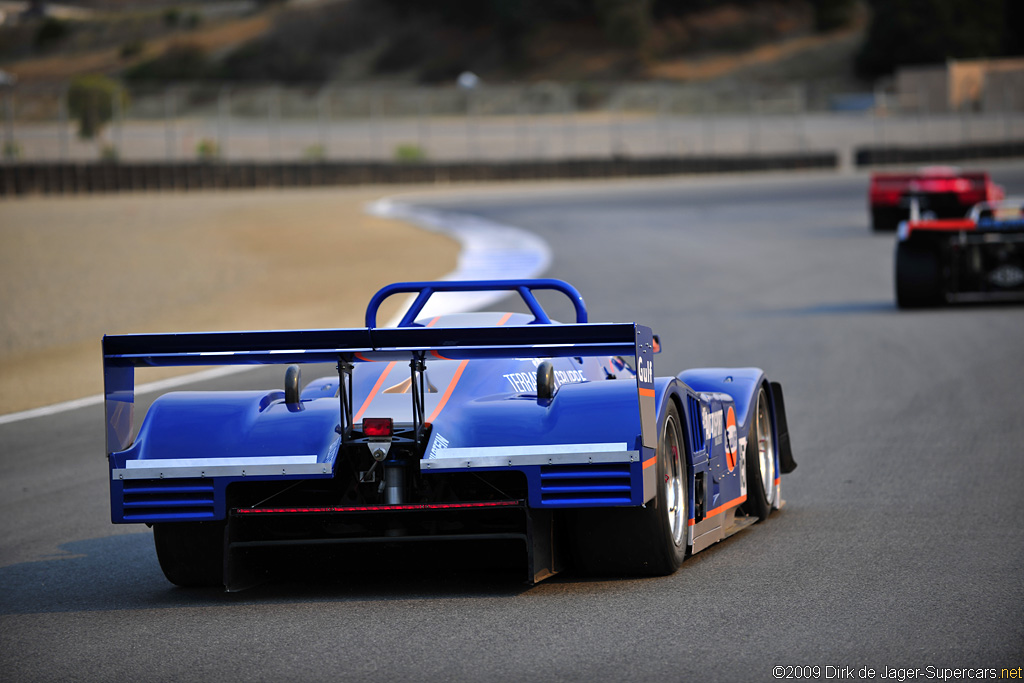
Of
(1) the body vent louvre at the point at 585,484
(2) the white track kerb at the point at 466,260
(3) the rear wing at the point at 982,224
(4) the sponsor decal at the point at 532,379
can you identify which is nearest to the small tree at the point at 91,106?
(2) the white track kerb at the point at 466,260

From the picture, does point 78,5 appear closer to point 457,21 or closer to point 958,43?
point 457,21

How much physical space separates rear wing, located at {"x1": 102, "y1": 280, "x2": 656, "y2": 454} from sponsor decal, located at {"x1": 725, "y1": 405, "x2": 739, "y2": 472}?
4.01ft

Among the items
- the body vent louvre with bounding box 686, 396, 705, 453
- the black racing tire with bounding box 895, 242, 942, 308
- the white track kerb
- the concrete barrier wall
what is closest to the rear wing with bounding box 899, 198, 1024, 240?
the black racing tire with bounding box 895, 242, 942, 308

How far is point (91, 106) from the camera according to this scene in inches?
2090

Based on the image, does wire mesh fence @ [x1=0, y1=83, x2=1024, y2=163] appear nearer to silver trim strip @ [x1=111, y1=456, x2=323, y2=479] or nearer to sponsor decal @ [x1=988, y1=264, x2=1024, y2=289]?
sponsor decal @ [x1=988, y1=264, x2=1024, y2=289]

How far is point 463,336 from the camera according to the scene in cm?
524

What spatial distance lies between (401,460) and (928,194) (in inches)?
962

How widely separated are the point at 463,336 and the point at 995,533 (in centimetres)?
275

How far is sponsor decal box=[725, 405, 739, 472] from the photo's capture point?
646 cm

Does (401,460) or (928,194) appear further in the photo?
(928,194)

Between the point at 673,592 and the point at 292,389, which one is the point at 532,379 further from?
the point at 673,592

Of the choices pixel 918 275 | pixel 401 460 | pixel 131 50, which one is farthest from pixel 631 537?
pixel 131 50

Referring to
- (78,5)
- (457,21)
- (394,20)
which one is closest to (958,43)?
(457,21)

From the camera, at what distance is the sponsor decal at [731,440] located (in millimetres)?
6458
